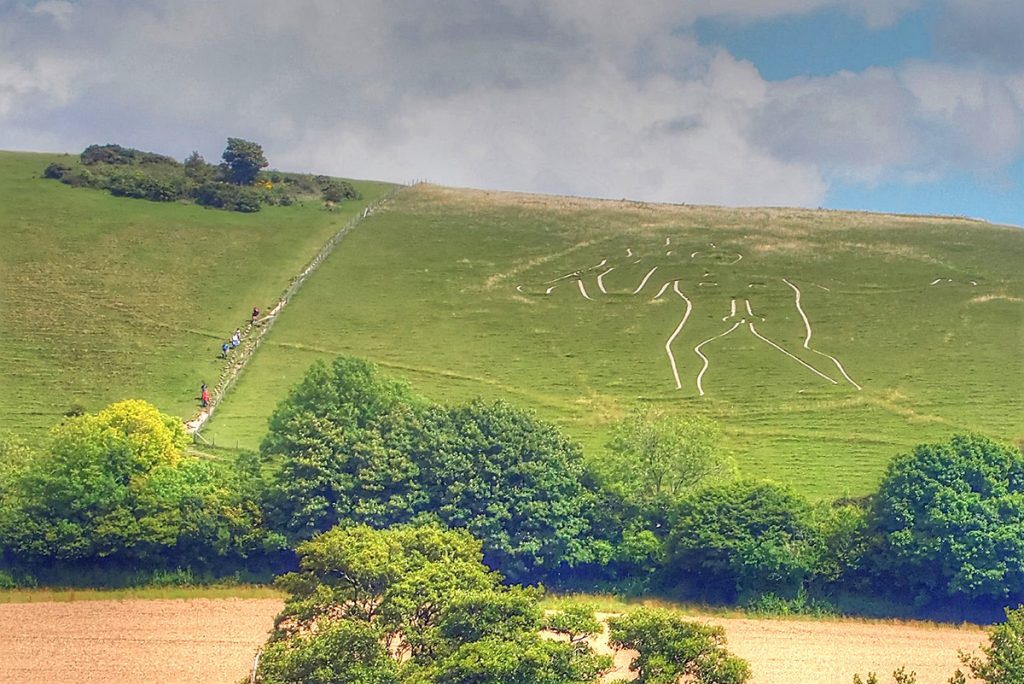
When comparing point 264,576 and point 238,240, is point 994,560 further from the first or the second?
point 238,240

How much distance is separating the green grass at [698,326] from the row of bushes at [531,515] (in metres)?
10.3

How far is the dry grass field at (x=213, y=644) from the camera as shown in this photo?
157 ft

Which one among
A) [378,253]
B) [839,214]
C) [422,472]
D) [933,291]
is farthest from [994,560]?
[839,214]

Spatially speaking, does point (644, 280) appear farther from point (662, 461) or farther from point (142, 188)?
point (142, 188)

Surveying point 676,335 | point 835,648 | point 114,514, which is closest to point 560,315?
point 676,335

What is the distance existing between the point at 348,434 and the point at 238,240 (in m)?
65.9

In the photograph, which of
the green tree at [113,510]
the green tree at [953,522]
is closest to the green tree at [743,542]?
the green tree at [953,522]

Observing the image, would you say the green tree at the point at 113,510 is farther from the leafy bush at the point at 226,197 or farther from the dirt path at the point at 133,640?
the leafy bush at the point at 226,197

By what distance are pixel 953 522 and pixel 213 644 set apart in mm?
36964

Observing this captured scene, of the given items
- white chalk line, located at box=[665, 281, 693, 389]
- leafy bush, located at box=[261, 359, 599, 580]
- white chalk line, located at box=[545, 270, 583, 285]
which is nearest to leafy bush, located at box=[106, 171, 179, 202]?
white chalk line, located at box=[545, 270, 583, 285]

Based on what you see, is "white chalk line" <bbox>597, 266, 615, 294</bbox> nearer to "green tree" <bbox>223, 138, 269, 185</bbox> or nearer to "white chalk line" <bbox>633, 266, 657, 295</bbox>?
"white chalk line" <bbox>633, 266, 657, 295</bbox>

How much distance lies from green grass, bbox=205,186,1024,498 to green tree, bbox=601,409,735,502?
8332 mm

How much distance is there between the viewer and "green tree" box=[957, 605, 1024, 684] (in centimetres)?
3838

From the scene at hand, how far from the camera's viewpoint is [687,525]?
198 ft
